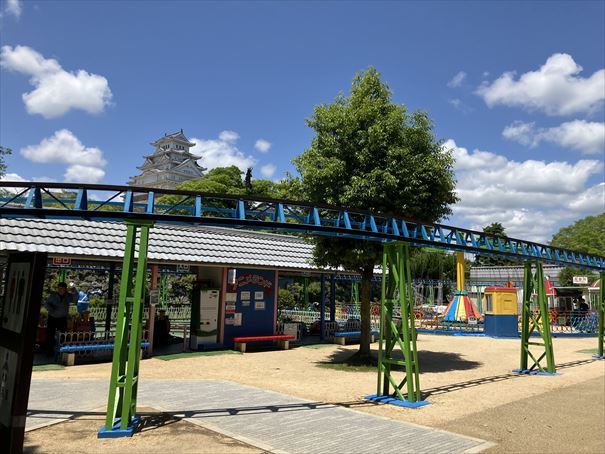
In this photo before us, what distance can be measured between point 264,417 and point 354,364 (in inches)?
277

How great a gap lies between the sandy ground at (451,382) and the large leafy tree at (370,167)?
324 cm

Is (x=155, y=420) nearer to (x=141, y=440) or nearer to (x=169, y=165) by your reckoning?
(x=141, y=440)

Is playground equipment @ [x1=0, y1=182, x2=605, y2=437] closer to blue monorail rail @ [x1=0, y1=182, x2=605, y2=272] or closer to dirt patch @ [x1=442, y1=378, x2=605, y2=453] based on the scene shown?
blue monorail rail @ [x1=0, y1=182, x2=605, y2=272]

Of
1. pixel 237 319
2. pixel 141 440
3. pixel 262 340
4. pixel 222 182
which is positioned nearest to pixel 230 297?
pixel 237 319

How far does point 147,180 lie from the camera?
80.6 meters

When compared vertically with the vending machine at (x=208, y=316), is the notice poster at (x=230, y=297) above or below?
above

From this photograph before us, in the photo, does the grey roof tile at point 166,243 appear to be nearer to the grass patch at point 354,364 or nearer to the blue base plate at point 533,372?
the grass patch at point 354,364

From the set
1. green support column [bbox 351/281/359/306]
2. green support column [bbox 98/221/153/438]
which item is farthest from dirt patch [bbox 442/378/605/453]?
green support column [bbox 351/281/359/306]

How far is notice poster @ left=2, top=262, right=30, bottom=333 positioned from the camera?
15.8 ft

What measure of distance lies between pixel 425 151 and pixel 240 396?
8.93 meters

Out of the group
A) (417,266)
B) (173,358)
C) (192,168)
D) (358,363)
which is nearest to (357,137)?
(358,363)

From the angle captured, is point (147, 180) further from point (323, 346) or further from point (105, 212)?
point (105, 212)

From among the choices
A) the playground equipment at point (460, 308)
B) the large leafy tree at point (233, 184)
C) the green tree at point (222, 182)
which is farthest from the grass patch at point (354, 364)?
the large leafy tree at point (233, 184)

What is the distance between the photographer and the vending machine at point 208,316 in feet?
56.7
